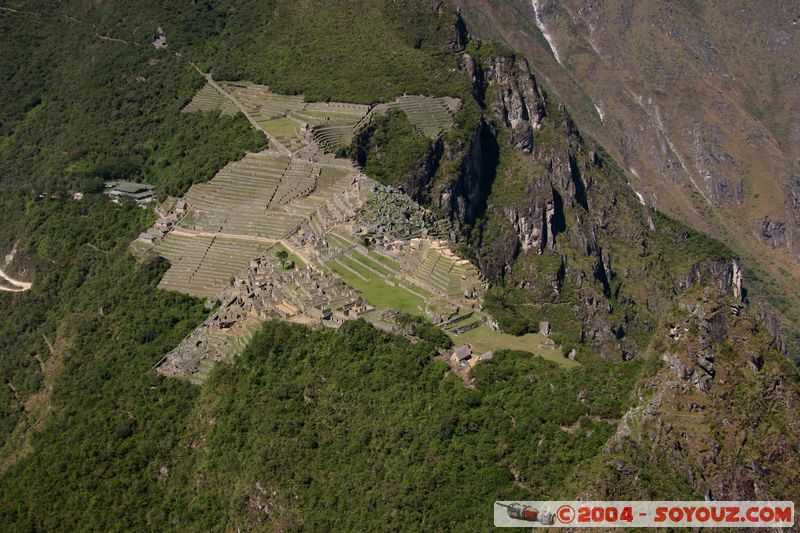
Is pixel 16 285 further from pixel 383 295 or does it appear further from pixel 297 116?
pixel 383 295

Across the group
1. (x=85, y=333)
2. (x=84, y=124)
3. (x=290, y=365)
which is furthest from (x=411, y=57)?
(x=290, y=365)

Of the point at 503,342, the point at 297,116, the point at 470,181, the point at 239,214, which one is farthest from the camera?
the point at 470,181

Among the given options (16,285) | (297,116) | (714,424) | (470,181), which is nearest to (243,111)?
(297,116)

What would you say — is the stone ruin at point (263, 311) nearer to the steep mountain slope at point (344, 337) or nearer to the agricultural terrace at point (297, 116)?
the steep mountain slope at point (344, 337)

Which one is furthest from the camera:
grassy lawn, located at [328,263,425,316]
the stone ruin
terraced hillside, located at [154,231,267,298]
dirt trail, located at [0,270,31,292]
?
dirt trail, located at [0,270,31,292]

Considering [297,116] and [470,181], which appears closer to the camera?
[297,116]

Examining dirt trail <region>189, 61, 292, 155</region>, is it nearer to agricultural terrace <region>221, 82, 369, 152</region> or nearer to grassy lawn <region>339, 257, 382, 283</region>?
agricultural terrace <region>221, 82, 369, 152</region>

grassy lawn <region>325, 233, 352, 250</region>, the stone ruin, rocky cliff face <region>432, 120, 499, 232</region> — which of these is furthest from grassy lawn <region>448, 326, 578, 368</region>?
rocky cliff face <region>432, 120, 499, 232</region>
